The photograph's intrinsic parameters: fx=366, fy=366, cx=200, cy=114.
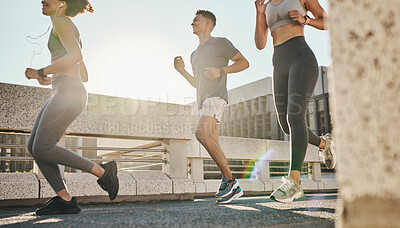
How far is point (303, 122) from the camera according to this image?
289 centimetres

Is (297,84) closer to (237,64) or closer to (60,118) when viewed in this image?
(237,64)

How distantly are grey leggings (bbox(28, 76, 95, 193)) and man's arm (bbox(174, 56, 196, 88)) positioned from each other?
5.55 feet

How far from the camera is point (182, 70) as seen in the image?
4.39m

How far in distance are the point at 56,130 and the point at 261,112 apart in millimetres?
35640

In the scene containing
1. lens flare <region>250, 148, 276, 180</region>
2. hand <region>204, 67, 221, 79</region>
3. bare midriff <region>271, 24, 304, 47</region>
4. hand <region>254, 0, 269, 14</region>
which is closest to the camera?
bare midriff <region>271, 24, 304, 47</region>

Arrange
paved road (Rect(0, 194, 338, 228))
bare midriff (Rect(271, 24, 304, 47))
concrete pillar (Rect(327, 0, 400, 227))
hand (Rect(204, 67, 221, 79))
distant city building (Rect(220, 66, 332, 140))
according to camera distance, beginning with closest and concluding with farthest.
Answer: concrete pillar (Rect(327, 0, 400, 227))
paved road (Rect(0, 194, 338, 228))
bare midriff (Rect(271, 24, 304, 47))
hand (Rect(204, 67, 221, 79))
distant city building (Rect(220, 66, 332, 140))

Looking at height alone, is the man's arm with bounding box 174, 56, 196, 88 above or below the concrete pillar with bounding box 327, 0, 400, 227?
above

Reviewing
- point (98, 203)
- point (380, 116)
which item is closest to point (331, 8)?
point (380, 116)

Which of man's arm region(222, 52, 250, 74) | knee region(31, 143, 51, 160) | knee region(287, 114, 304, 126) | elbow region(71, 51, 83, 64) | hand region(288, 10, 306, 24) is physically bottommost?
knee region(31, 143, 51, 160)

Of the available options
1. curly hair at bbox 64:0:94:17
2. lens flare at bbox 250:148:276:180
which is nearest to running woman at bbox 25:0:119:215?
curly hair at bbox 64:0:94:17

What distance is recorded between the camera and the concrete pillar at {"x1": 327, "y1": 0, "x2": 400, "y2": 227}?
30.9 inches

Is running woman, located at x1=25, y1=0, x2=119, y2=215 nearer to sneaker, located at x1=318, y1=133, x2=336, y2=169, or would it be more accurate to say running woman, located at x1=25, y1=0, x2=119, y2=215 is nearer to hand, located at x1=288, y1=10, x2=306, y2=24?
hand, located at x1=288, y1=10, x2=306, y2=24

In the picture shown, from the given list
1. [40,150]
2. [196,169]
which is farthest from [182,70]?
[196,169]

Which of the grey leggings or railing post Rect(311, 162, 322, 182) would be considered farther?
railing post Rect(311, 162, 322, 182)
